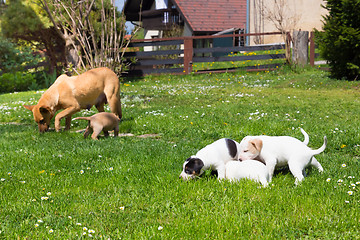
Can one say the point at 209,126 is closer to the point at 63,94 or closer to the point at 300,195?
the point at 63,94

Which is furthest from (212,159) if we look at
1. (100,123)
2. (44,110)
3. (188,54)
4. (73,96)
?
(188,54)

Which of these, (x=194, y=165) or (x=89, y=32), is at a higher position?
(x=89, y=32)

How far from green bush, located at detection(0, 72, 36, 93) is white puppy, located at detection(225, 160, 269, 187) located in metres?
19.5

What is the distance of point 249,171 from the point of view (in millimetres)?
4262

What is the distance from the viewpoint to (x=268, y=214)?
340 centimetres

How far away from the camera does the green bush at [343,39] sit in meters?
14.4

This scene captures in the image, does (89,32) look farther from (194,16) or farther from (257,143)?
(194,16)

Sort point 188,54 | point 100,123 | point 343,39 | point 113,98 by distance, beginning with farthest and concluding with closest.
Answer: point 188,54 < point 343,39 < point 113,98 < point 100,123

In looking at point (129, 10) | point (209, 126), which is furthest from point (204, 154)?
point (129, 10)

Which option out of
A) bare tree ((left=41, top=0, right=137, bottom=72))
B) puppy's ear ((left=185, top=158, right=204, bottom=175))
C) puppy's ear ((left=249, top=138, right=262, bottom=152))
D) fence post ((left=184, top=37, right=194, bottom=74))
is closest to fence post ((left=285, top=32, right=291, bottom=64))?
fence post ((left=184, top=37, right=194, bottom=74))

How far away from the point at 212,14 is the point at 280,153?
33.1 m

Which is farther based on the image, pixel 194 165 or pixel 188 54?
pixel 188 54

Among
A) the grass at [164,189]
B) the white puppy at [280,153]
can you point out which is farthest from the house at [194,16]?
the white puppy at [280,153]

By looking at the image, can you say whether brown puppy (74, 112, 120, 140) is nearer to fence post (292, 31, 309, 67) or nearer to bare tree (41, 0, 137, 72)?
bare tree (41, 0, 137, 72)
